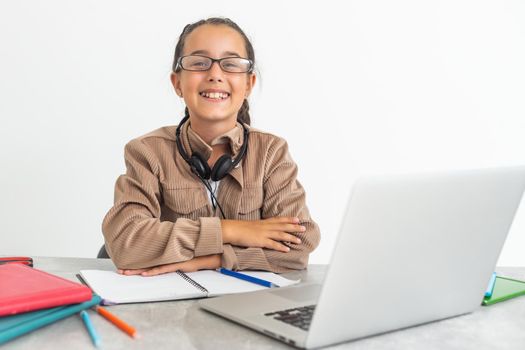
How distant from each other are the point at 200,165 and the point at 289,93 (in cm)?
171

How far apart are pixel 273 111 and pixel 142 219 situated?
1816mm

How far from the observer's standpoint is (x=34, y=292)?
3.13ft

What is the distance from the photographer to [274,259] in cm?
153

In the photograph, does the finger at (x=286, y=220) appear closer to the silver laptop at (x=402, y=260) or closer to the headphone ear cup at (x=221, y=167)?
the headphone ear cup at (x=221, y=167)

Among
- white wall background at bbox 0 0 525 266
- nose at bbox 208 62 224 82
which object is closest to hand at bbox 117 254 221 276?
nose at bbox 208 62 224 82

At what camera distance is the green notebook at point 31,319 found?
0.87m

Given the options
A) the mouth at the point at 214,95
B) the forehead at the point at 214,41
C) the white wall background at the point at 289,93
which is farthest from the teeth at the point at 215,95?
the white wall background at the point at 289,93

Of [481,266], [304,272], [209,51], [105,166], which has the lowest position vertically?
[105,166]

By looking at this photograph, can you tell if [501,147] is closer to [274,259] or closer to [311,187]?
[311,187]

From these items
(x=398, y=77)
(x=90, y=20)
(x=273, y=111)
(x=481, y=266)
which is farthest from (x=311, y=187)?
(x=481, y=266)

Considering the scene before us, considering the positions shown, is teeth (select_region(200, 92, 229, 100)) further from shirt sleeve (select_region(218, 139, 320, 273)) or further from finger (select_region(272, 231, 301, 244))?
finger (select_region(272, 231, 301, 244))

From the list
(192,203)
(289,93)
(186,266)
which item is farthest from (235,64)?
(289,93)

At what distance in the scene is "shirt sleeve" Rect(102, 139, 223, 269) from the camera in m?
1.42

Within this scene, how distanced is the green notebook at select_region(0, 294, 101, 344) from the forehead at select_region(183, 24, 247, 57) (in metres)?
0.90
